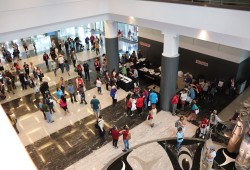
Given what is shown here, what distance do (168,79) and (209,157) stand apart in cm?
456

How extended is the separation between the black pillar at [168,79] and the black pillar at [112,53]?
13.6 feet

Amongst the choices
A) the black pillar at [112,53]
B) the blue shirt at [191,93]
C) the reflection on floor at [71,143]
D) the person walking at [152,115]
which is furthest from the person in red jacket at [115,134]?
the black pillar at [112,53]

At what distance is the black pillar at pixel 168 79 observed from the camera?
11.3 m

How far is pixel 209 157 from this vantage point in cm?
826

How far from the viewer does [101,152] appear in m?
9.84

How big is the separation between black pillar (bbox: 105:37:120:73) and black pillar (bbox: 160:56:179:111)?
4.13 m

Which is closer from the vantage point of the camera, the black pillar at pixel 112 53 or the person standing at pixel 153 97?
the person standing at pixel 153 97

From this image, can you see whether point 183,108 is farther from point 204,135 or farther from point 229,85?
point 229,85

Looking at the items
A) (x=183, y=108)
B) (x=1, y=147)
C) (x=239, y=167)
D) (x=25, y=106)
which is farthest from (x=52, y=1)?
(x=239, y=167)

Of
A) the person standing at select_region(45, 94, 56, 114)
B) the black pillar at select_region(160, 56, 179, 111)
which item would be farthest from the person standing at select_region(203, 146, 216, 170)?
the person standing at select_region(45, 94, 56, 114)

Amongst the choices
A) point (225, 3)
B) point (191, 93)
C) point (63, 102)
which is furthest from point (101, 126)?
point (225, 3)

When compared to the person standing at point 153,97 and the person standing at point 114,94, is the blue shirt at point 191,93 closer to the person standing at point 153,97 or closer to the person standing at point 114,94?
the person standing at point 153,97

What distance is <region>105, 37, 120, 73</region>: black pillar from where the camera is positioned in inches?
572

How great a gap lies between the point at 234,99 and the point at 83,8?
970cm
